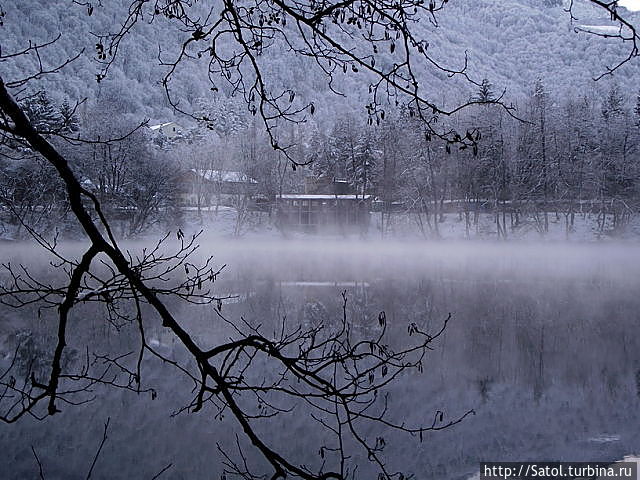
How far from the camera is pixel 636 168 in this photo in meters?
40.0

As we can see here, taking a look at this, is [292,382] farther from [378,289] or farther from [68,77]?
[68,77]

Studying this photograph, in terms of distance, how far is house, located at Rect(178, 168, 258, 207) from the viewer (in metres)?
45.2

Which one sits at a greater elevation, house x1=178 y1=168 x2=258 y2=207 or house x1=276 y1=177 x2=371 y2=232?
house x1=178 y1=168 x2=258 y2=207

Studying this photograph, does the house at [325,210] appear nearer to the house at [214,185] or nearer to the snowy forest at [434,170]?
the snowy forest at [434,170]

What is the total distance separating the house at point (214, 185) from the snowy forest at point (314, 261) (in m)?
0.26

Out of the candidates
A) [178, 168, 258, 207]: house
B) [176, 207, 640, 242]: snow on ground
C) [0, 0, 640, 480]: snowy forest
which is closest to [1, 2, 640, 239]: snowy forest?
[176, 207, 640, 242]: snow on ground

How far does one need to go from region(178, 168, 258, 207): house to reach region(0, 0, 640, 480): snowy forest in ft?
0.86

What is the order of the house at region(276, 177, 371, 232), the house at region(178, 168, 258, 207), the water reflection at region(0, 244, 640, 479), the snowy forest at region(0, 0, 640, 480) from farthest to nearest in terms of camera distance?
1. the house at region(178, 168, 258, 207)
2. the house at region(276, 177, 371, 232)
3. the water reflection at region(0, 244, 640, 479)
4. the snowy forest at region(0, 0, 640, 480)

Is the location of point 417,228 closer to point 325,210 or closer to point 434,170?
point 434,170

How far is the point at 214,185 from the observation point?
47.5 meters

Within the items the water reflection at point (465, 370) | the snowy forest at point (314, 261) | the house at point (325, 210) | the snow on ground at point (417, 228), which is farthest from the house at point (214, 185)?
the water reflection at point (465, 370)

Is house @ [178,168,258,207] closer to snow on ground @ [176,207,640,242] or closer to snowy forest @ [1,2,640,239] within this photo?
snowy forest @ [1,2,640,239]

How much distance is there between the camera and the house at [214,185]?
45219 millimetres

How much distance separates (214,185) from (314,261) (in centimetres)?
1988
